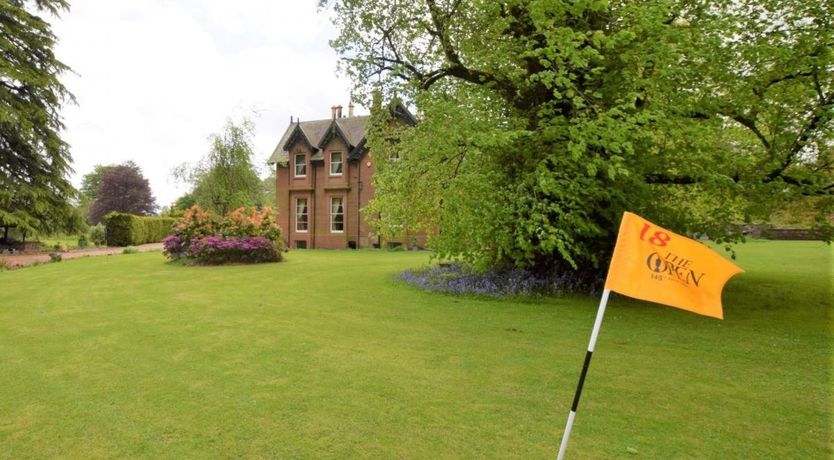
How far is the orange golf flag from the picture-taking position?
3146 millimetres

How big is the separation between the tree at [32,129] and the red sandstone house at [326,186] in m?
11.8

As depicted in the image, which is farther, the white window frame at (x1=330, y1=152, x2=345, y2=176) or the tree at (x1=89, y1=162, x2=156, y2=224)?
the tree at (x1=89, y1=162, x2=156, y2=224)

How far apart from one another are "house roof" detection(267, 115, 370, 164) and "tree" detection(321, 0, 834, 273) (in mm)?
18659

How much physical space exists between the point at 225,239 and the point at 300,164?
46.2ft

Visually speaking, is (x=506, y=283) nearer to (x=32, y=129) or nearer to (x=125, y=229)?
(x=32, y=129)

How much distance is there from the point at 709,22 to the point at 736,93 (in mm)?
1375

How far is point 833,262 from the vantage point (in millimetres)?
16578

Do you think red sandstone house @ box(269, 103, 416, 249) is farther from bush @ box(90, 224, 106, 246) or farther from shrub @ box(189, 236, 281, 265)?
bush @ box(90, 224, 106, 246)

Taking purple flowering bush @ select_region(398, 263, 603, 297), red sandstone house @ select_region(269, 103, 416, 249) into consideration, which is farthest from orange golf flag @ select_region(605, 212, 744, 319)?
red sandstone house @ select_region(269, 103, 416, 249)

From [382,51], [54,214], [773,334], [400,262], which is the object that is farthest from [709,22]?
[54,214]

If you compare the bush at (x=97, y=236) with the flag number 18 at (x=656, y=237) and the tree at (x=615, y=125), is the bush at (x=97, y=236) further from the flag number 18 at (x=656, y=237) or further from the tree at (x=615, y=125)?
the flag number 18 at (x=656, y=237)

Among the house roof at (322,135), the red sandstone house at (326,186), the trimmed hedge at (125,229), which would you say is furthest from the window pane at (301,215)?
the trimmed hedge at (125,229)

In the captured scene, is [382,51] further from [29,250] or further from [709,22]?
[29,250]

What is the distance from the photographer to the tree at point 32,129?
23.2m
